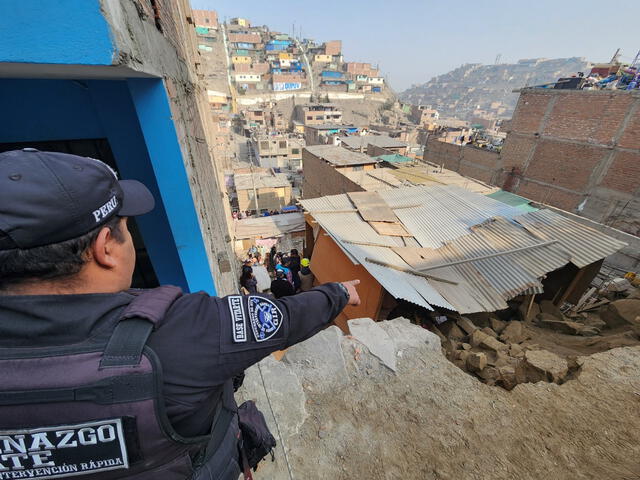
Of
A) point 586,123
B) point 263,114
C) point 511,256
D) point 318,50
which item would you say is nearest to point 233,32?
point 318,50

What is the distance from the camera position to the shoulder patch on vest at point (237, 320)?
104 cm

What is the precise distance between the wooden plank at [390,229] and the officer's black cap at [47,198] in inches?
235

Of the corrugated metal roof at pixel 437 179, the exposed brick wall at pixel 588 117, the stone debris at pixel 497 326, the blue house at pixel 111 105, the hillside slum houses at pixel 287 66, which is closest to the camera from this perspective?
the blue house at pixel 111 105

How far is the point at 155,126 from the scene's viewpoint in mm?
1990

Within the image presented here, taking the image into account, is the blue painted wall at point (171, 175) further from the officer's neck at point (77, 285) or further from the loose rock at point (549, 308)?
the loose rock at point (549, 308)

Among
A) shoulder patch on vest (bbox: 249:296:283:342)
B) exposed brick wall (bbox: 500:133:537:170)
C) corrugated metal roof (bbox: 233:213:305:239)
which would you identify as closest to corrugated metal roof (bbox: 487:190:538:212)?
corrugated metal roof (bbox: 233:213:305:239)

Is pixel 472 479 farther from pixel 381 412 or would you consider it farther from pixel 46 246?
pixel 46 246

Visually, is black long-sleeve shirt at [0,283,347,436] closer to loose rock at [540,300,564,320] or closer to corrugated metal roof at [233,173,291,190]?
loose rock at [540,300,564,320]

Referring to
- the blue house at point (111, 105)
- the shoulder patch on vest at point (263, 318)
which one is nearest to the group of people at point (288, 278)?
the blue house at point (111, 105)

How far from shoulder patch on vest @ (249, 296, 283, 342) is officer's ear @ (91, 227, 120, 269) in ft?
1.70

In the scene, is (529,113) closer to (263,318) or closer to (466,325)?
(466,325)

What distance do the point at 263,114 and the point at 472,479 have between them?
169 ft

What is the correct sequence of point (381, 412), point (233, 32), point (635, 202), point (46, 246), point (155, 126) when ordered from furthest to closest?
point (233, 32) < point (635, 202) < point (381, 412) < point (155, 126) < point (46, 246)

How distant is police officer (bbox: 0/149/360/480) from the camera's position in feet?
2.39
